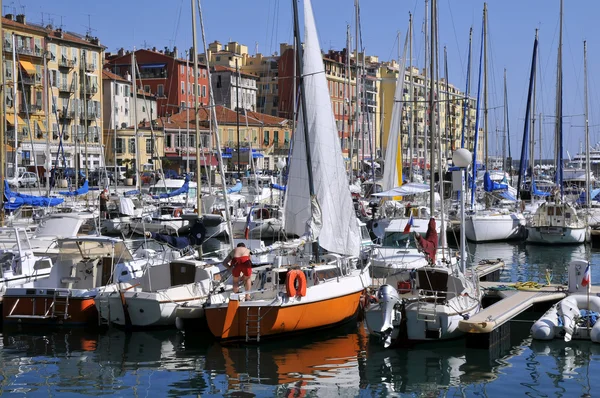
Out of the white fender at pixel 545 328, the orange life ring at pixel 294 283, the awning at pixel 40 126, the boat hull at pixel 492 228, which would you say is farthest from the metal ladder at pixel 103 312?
the awning at pixel 40 126

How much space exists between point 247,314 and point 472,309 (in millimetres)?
4995

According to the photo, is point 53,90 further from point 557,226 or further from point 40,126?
point 557,226

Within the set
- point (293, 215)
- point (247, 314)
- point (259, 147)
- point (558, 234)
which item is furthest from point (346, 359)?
point (259, 147)

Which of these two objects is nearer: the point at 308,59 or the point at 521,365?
the point at 521,365

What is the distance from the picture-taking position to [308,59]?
22953 mm

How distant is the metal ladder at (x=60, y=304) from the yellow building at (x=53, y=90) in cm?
4922

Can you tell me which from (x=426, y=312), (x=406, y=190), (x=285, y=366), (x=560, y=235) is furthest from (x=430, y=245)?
(x=560, y=235)

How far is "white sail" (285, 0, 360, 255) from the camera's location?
22844mm

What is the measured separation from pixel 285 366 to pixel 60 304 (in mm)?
6326

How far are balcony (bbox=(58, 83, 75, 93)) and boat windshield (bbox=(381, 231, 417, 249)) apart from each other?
56075mm

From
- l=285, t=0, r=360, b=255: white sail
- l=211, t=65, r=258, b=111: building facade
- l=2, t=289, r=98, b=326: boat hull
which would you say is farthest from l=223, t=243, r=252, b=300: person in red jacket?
l=211, t=65, r=258, b=111: building facade

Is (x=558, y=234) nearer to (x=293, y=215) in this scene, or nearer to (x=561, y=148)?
(x=561, y=148)

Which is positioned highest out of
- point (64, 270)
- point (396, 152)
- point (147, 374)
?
point (396, 152)

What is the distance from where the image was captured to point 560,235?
40.5 m
